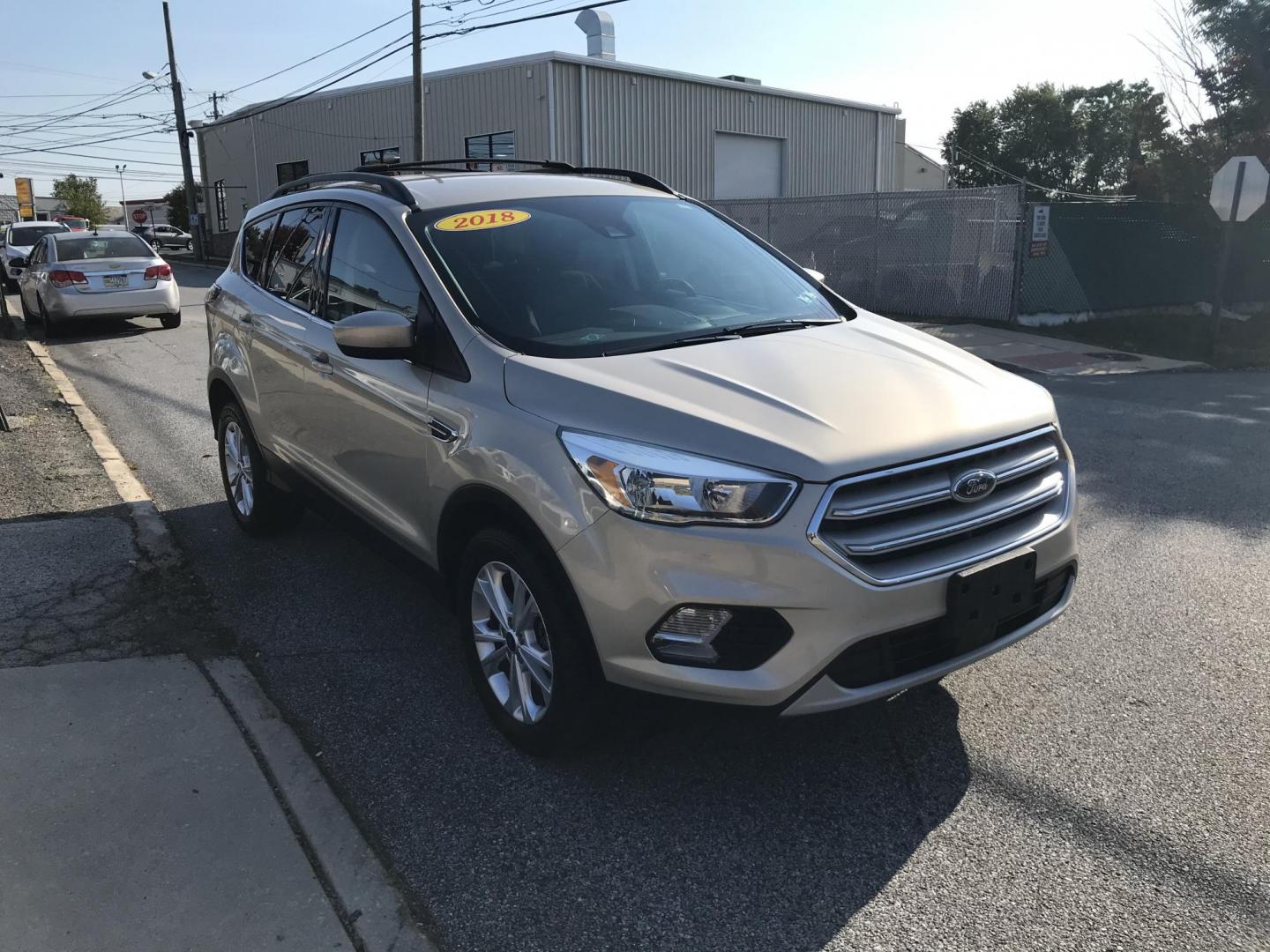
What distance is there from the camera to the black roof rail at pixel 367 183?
4180mm

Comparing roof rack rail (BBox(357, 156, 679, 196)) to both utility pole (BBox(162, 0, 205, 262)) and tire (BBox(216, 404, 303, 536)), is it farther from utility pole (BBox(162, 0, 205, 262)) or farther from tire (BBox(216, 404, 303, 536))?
utility pole (BBox(162, 0, 205, 262))

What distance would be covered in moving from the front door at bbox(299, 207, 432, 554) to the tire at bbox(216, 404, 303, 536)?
1.00 m

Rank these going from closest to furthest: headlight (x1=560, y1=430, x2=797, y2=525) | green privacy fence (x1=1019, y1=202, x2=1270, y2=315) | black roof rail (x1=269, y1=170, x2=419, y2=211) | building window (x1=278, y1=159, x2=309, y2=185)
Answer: headlight (x1=560, y1=430, x2=797, y2=525), black roof rail (x1=269, y1=170, x2=419, y2=211), green privacy fence (x1=1019, y1=202, x2=1270, y2=315), building window (x1=278, y1=159, x2=309, y2=185)

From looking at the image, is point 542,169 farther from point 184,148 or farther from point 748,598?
point 184,148

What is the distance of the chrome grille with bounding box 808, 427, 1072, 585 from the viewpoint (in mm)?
2777

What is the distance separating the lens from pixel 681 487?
111 inches

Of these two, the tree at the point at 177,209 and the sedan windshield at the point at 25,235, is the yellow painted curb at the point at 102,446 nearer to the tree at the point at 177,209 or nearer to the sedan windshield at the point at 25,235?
the sedan windshield at the point at 25,235

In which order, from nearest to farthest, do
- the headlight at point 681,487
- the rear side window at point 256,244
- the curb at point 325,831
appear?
the curb at point 325,831, the headlight at point 681,487, the rear side window at point 256,244

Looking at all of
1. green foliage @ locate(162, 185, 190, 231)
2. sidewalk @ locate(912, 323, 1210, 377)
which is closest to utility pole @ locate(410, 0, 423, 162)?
sidewalk @ locate(912, 323, 1210, 377)

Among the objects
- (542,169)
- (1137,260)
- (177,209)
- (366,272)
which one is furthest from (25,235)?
(177,209)

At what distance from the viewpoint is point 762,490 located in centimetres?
276

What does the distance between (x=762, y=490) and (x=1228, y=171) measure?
13493mm

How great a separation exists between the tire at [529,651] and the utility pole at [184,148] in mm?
42962

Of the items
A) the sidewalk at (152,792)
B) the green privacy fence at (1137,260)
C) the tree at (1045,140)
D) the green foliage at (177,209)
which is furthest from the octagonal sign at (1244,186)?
the green foliage at (177,209)
